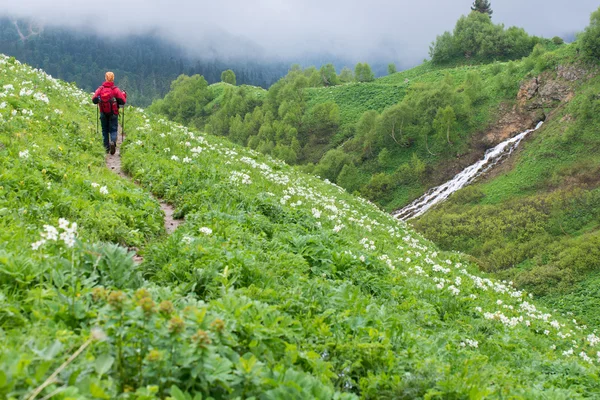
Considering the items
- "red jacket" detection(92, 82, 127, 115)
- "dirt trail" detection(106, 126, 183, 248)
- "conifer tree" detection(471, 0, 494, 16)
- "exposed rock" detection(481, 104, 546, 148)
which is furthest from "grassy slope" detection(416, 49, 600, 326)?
"conifer tree" detection(471, 0, 494, 16)

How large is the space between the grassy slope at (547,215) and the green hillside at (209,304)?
21.2 metres

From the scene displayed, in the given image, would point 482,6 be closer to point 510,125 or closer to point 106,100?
point 510,125

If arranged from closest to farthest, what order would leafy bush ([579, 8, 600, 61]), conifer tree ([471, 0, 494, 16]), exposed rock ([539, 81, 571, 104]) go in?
leafy bush ([579, 8, 600, 61]) < exposed rock ([539, 81, 571, 104]) < conifer tree ([471, 0, 494, 16])

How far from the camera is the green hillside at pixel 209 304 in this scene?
336cm

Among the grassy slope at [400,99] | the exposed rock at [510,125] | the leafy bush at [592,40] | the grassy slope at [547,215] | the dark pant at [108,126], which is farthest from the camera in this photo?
the grassy slope at [400,99]

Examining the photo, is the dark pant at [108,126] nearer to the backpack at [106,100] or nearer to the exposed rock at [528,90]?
the backpack at [106,100]

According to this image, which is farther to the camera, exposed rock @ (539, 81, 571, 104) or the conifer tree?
the conifer tree

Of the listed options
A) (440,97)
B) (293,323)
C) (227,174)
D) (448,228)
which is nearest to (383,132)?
(440,97)

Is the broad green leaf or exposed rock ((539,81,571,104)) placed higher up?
exposed rock ((539,81,571,104))

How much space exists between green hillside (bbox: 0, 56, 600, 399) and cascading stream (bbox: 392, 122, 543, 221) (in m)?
49.1

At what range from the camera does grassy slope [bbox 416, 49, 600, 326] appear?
31297 mm

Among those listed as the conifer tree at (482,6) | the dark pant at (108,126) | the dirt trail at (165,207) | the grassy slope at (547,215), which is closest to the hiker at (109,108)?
the dark pant at (108,126)

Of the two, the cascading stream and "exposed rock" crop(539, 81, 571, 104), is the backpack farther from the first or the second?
"exposed rock" crop(539, 81, 571, 104)

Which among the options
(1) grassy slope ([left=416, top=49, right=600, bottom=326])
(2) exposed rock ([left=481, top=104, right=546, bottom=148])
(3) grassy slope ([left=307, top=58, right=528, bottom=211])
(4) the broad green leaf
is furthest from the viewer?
(3) grassy slope ([left=307, top=58, right=528, bottom=211])
